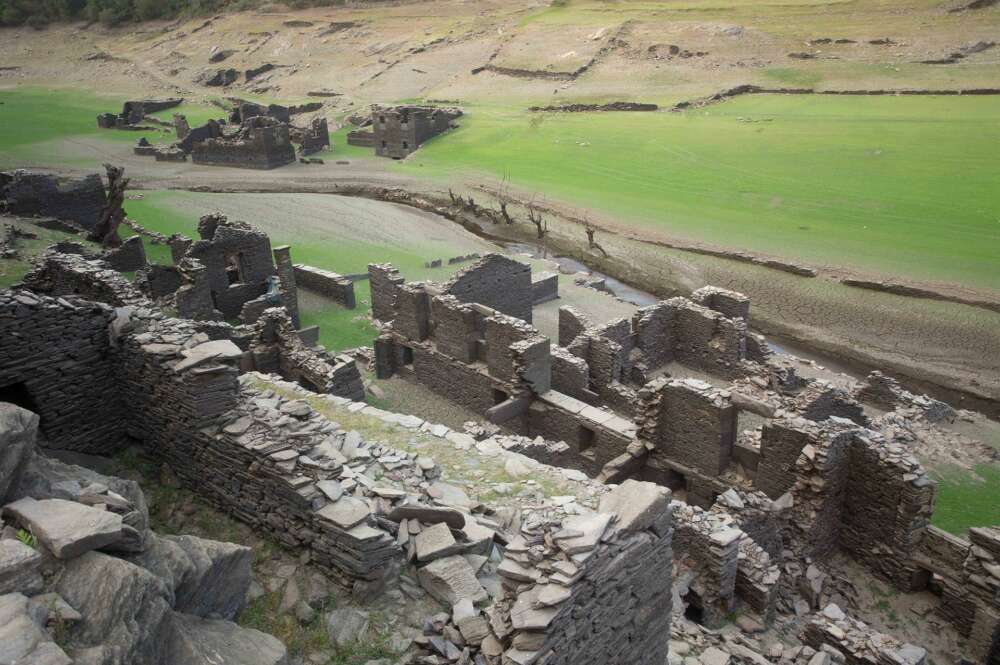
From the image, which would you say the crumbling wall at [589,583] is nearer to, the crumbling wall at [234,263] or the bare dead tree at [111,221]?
the crumbling wall at [234,263]

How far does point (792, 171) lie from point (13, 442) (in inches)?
1686

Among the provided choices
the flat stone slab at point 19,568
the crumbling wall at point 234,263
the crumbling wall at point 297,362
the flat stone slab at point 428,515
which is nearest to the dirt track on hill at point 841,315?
the crumbling wall at point 234,263

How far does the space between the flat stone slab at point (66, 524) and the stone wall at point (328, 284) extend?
20.8 metres

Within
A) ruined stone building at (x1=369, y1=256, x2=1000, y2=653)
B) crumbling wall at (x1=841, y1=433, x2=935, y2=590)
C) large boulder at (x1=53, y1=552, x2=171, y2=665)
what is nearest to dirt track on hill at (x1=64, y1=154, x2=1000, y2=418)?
ruined stone building at (x1=369, y1=256, x2=1000, y2=653)

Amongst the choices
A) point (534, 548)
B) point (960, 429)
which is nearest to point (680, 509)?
point (534, 548)

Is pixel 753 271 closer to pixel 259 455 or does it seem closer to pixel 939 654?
pixel 939 654

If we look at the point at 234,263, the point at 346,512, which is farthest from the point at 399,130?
the point at 346,512

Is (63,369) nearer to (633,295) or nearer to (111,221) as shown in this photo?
(111,221)

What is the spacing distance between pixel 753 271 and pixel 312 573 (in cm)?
2868

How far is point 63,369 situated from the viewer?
Result: 9.23 meters

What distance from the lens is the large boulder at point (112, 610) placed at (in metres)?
4.58

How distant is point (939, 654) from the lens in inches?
474

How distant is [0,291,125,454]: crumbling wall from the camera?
29.0 feet

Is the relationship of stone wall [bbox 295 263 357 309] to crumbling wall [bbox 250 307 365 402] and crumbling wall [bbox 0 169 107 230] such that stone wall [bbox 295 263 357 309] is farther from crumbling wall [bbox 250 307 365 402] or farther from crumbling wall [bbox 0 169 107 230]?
crumbling wall [bbox 0 169 107 230]
